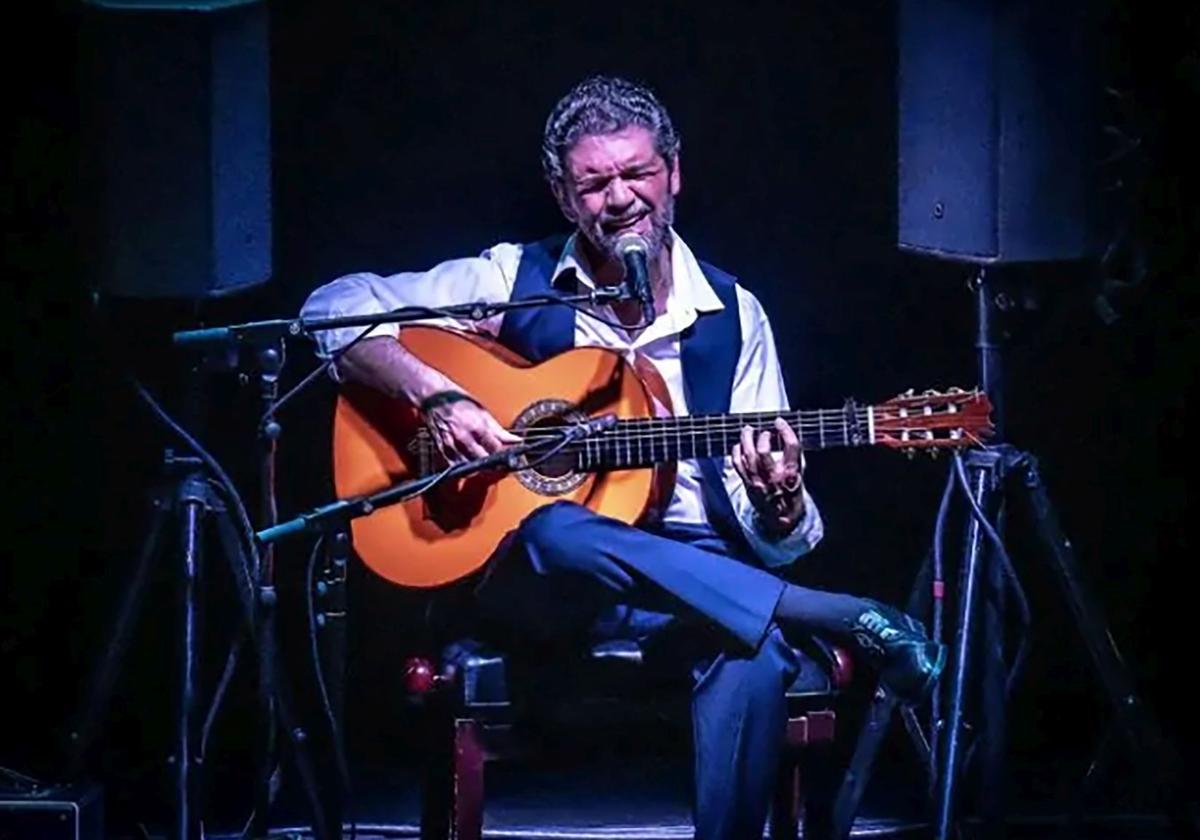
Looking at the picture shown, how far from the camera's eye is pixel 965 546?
3396 mm

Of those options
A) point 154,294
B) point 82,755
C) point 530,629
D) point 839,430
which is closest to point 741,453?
point 839,430

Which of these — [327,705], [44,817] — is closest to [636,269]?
[327,705]

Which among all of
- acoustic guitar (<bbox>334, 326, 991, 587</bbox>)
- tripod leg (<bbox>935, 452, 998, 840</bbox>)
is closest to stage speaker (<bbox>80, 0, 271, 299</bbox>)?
acoustic guitar (<bbox>334, 326, 991, 587</bbox>)

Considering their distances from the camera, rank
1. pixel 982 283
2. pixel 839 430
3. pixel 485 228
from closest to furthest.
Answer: pixel 839 430, pixel 982 283, pixel 485 228

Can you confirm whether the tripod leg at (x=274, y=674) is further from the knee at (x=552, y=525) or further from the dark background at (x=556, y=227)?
the knee at (x=552, y=525)

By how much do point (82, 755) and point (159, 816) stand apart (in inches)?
16.6

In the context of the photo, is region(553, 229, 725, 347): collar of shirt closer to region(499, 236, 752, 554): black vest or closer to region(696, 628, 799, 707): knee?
region(499, 236, 752, 554): black vest

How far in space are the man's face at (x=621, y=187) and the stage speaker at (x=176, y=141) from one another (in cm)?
57

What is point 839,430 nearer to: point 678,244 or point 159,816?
point 678,244

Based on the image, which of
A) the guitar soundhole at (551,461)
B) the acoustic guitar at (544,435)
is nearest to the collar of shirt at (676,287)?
the acoustic guitar at (544,435)

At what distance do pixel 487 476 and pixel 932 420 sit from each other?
755 mm

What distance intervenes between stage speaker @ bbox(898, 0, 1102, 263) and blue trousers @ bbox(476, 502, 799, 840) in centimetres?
73

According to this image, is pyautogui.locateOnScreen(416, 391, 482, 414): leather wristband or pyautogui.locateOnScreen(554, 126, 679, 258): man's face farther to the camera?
pyautogui.locateOnScreen(554, 126, 679, 258): man's face

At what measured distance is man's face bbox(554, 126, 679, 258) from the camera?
3459 millimetres
